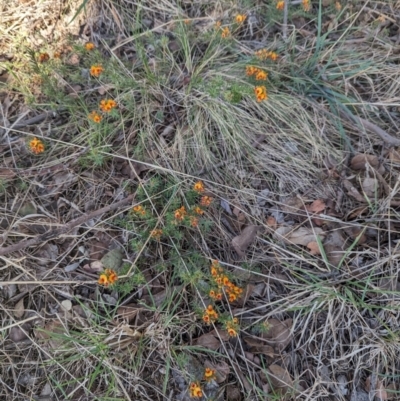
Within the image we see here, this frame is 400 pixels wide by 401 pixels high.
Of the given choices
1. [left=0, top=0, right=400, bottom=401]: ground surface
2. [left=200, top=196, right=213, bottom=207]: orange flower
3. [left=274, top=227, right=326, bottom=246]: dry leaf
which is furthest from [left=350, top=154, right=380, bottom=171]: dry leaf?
[left=200, top=196, right=213, bottom=207]: orange flower

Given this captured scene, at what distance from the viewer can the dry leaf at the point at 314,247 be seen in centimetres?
220

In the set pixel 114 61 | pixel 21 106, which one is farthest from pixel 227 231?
pixel 21 106

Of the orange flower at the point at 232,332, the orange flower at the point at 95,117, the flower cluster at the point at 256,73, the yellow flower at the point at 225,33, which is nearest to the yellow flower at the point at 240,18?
the yellow flower at the point at 225,33

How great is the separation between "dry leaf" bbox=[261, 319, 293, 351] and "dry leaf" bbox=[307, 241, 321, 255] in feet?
1.25

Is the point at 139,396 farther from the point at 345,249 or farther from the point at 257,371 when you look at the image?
the point at 345,249

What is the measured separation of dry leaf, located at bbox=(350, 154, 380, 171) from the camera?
7.91 feet

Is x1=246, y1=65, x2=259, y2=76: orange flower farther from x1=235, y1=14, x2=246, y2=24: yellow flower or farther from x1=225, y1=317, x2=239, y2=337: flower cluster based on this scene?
x1=225, y1=317, x2=239, y2=337: flower cluster

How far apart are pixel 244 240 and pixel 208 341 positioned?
1.81ft

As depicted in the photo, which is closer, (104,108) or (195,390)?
(195,390)

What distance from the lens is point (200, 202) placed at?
2268 millimetres

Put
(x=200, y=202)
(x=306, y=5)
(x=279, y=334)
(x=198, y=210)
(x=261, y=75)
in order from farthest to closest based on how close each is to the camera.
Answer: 1. (x=306, y=5)
2. (x=261, y=75)
3. (x=200, y=202)
4. (x=198, y=210)
5. (x=279, y=334)

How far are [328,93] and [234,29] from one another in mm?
752

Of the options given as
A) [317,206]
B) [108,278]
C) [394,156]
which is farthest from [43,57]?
[394,156]

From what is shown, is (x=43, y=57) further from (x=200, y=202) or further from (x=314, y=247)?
(x=314, y=247)
